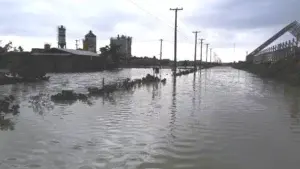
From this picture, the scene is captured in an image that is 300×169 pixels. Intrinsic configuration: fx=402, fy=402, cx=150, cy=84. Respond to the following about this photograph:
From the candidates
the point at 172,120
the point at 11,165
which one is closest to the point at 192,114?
the point at 172,120

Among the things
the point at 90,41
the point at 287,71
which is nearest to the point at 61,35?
the point at 90,41

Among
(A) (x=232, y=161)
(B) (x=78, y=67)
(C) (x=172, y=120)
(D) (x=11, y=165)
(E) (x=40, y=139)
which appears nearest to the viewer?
(D) (x=11, y=165)

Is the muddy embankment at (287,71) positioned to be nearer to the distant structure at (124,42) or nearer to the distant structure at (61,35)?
the distant structure at (61,35)

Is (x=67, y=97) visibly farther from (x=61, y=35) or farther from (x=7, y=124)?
(x=61, y=35)

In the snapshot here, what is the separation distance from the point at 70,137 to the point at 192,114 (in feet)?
20.0

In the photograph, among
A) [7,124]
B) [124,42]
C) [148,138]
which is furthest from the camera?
[124,42]

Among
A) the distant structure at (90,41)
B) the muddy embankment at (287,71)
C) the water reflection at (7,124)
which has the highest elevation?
the distant structure at (90,41)

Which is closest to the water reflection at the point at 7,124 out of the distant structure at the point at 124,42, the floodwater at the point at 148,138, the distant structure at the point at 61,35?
the floodwater at the point at 148,138

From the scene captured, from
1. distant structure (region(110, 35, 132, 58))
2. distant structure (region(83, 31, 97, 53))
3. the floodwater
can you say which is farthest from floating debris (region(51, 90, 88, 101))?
distant structure (region(110, 35, 132, 58))

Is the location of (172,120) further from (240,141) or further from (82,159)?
(82,159)

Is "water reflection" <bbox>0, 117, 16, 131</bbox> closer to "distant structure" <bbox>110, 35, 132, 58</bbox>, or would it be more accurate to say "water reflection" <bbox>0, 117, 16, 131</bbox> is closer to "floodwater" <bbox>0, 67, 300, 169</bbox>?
"floodwater" <bbox>0, 67, 300, 169</bbox>

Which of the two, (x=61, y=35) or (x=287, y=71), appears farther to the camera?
(x=61, y=35)

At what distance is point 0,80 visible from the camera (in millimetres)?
30922

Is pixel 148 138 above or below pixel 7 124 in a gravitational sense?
below
